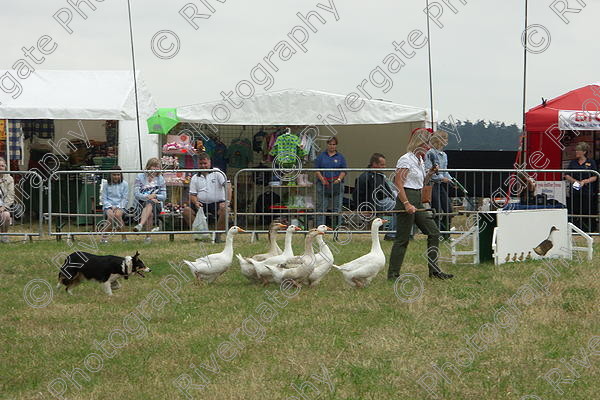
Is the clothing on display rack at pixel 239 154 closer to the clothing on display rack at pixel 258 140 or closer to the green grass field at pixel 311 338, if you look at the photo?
the clothing on display rack at pixel 258 140

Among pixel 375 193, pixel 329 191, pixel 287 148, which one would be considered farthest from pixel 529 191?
pixel 287 148

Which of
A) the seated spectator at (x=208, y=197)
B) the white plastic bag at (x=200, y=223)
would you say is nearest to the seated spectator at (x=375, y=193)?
the seated spectator at (x=208, y=197)

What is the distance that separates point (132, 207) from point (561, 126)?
26.1 ft

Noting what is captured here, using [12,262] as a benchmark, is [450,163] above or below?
above

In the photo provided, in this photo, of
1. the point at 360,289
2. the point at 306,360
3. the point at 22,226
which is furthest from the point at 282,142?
the point at 306,360

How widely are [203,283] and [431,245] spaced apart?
2.78 m

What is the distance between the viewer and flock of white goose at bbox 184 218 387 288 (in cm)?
1028

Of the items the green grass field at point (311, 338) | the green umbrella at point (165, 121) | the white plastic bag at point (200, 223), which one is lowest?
the green grass field at point (311, 338)

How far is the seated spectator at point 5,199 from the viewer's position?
634 inches

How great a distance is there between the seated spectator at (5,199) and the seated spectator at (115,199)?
5.77 ft

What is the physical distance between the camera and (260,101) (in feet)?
57.4

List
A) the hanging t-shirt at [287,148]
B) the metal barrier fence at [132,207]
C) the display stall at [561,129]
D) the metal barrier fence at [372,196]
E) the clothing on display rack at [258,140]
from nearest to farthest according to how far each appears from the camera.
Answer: the metal barrier fence at [132,207] < the metal barrier fence at [372,196] < the display stall at [561,129] < the hanging t-shirt at [287,148] < the clothing on display rack at [258,140]

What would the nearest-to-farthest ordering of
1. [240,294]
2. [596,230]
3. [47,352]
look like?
[47,352], [240,294], [596,230]

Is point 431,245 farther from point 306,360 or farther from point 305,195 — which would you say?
point 305,195
